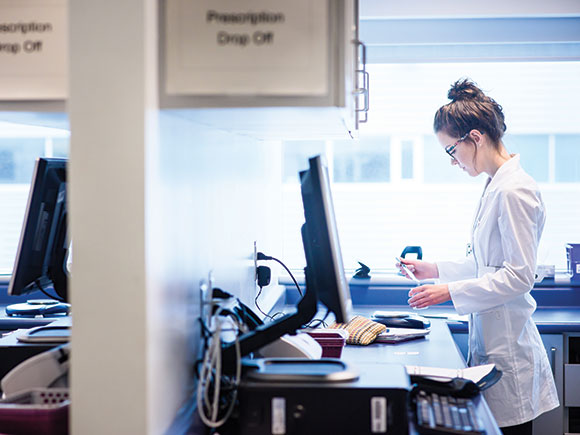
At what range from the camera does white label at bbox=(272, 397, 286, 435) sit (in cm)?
130

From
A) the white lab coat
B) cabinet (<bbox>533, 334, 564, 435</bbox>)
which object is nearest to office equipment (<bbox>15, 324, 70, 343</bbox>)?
the white lab coat

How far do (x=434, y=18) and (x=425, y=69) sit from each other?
26cm

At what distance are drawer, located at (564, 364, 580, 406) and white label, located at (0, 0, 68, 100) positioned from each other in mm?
2429

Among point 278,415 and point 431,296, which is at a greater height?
point 431,296

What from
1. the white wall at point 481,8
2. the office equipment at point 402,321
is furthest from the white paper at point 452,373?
the white wall at point 481,8

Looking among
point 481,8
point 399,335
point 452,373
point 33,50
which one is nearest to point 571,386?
point 399,335

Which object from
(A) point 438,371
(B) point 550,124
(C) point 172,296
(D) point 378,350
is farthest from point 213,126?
(B) point 550,124

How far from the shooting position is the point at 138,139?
114 centimetres

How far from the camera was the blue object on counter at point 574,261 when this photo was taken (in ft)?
10.5

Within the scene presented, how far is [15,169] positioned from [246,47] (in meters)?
2.72

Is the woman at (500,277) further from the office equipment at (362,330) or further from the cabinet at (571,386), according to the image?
the cabinet at (571,386)

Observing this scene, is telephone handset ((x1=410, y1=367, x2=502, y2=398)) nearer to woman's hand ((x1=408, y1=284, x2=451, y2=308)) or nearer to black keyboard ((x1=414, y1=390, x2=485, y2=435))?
black keyboard ((x1=414, y1=390, x2=485, y2=435))

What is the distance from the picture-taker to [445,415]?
4.66 ft

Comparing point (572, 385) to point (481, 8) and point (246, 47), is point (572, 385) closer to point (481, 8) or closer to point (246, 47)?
point (481, 8)
